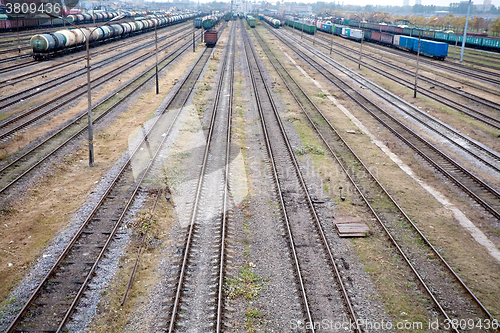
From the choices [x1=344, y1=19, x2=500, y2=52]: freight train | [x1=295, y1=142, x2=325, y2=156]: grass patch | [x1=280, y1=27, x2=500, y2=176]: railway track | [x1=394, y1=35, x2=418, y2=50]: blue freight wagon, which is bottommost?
[x1=295, y1=142, x2=325, y2=156]: grass patch

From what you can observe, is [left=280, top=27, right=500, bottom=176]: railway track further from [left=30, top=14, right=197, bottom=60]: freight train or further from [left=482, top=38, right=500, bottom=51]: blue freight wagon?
[left=482, top=38, right=500, bottom=51]: blue freight wagon

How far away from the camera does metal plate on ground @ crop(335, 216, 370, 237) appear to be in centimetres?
1316

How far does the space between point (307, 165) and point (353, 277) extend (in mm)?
8613

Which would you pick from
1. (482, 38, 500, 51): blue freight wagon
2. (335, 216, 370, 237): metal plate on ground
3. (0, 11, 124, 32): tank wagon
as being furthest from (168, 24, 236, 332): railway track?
(482, 38, 500, 51): blue freight wagon

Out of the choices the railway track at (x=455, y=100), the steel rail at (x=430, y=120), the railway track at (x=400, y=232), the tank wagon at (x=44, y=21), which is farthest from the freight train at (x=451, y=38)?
the tank wagon at (x=44, y=21)

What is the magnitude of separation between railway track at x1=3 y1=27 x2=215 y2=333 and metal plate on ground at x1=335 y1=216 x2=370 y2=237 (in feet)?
24.9

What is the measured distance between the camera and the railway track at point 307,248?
32.4ft

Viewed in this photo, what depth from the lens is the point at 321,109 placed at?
98.2 ft

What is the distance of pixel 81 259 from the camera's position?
37.7ft

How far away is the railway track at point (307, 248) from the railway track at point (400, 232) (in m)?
2.22

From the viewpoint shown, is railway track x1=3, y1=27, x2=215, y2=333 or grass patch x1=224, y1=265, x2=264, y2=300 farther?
grass patch x1=224, y1=265, x2=264, y2=300

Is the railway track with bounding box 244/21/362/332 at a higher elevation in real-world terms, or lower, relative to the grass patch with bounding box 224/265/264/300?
higher
